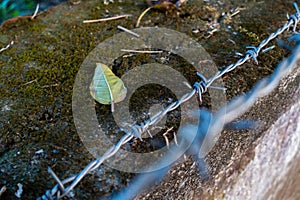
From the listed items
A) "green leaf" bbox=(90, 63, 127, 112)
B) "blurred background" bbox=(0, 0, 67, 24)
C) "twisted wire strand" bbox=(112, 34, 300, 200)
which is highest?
"blurred background" bbox=(0, 0, 67, 24)

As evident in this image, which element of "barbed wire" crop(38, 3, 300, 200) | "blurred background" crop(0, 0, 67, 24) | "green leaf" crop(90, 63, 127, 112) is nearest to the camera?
"barbed wire" crop(38, 3, 300, 200)

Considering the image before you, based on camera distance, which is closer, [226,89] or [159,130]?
[159,130]

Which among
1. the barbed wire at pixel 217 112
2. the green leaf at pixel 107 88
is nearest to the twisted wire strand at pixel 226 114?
the barbed wire at pixel 217 112

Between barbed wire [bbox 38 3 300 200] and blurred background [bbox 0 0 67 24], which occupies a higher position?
blurred background [bbox 0 0 67 24]

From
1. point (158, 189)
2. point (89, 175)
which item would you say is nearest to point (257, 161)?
point (158, 189)

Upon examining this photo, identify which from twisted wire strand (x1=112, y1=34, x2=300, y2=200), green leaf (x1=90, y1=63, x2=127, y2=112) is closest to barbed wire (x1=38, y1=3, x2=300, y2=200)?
twisted wire strand (x1=112, y1=34, x2=300, y2=200)

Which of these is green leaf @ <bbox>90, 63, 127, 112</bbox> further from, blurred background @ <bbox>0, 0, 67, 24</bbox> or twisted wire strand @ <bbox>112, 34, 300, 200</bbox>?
blurred background @ <bbox>0, 0, 67, 24</bbox>

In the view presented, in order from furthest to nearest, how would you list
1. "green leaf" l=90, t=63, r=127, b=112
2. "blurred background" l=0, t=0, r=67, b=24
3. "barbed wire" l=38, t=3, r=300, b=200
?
1. "blurred background" l=0, t=0, r=67, b=24
2. "green leaf" l=90, t=63, r=127, b=112
3. "barbed wire" l=38, t=3, r=300, b=200

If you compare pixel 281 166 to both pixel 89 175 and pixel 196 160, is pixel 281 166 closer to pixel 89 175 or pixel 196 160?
pixel 196 160
